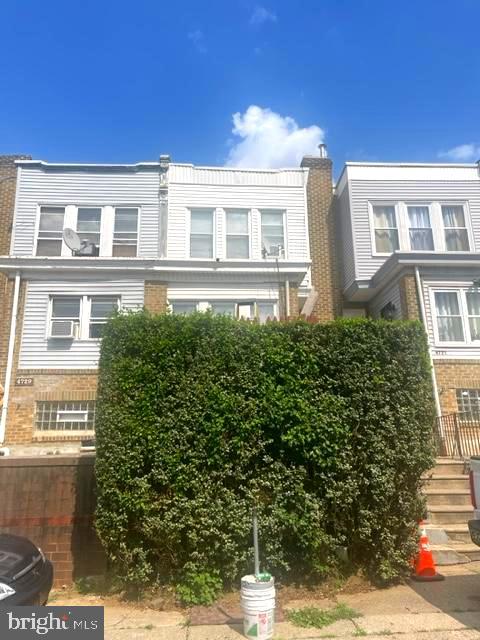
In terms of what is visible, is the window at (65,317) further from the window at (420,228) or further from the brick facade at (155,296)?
the window at (420,228)

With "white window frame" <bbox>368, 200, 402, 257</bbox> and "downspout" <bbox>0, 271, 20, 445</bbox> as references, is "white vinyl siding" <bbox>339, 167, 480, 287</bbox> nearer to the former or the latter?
"white window frame" <bbox>368, 200, 402, 257</bbox>

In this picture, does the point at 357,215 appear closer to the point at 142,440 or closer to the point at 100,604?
the point at 142,440

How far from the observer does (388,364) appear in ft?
19.0

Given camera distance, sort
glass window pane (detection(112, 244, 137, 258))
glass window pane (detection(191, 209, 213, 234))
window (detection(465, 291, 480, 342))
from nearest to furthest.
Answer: window (detection(465, 291, 480, 342))
glass window pane (detection(112, 244, 137, 258))
glass window pane (detection(191, 209, 213, 234))

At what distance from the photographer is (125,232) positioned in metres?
14.5

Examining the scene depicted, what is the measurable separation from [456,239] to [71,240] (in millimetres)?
12430

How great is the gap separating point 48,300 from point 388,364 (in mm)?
10297

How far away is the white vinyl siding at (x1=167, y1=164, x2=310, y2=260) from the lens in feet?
48.0

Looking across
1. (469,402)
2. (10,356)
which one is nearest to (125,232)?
(10,356)

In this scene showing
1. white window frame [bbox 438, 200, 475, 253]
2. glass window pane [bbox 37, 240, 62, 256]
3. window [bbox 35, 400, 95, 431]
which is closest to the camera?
window [bbox 35, 400, 95, 431]

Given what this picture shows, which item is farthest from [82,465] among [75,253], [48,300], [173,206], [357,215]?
[357,215]

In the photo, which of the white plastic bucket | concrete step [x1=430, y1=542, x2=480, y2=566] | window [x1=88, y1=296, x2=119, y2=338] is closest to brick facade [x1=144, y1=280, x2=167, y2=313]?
window [x1=88, y1=296, x2=119, y2=338]

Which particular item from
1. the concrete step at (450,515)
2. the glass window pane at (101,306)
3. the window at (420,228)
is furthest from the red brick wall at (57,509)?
the window at (420,228)

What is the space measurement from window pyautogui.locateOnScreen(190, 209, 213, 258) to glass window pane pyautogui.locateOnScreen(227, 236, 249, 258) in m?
0.59
